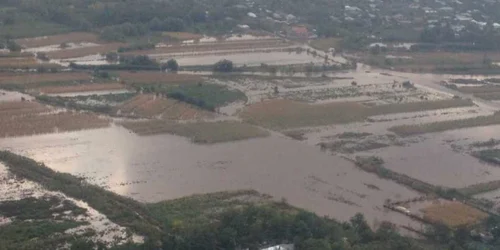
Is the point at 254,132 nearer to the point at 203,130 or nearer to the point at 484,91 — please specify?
the point at 203,130

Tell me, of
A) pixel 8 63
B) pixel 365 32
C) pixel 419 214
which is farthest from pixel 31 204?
pixel 365 32

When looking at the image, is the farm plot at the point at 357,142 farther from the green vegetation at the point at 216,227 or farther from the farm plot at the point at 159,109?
the green vegetation at the point at 216,227

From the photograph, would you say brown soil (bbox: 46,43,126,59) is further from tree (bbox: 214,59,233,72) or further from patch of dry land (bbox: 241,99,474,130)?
patch of dry land (bbox: 241,99,474,130)

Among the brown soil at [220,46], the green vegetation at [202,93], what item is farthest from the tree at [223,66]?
the brown soil at [220,46]

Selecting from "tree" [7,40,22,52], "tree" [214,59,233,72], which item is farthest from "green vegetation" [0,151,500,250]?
"tree" [7,40,22,52]

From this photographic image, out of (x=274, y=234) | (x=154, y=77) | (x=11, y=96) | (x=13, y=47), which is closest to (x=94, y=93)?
(x=11, y=96)

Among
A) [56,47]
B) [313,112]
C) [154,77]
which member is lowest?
[313,112]

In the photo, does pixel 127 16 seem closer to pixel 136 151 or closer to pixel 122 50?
pixel 122 50
